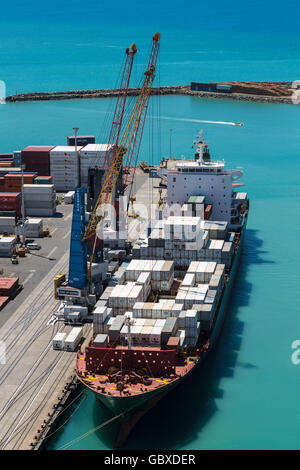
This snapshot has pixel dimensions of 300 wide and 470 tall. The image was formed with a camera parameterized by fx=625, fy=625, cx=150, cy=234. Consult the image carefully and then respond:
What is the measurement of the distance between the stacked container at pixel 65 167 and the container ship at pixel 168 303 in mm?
19544

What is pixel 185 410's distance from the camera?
29.6 metres

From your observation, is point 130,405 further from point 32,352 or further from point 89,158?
point 89,158

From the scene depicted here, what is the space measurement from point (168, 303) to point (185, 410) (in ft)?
19.3

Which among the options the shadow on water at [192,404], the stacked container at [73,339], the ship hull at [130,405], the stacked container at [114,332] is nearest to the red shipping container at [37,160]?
the shadow on water at [192,404]

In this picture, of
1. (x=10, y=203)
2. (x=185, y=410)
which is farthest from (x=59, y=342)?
(x=10, y=203)

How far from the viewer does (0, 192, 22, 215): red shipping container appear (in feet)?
179

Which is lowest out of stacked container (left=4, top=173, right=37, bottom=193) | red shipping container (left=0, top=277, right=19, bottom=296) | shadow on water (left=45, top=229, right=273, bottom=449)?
shadow on water (left=45, top=229, right=273, bottom=449)

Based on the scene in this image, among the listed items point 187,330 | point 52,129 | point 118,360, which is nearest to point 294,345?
point 187,330

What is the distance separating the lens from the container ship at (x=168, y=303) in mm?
28000

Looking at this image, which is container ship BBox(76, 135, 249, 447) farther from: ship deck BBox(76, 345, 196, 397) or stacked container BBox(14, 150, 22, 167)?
stacked container BBox(14, 150, 22, 167)

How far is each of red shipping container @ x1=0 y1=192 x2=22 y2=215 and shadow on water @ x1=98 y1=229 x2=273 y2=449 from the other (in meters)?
23.9

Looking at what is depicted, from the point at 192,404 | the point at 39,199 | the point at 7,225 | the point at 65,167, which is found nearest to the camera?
the point at 192,404

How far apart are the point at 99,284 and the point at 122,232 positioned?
898 centimetres

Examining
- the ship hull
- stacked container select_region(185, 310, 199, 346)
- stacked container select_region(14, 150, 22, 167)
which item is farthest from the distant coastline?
the ship hull
